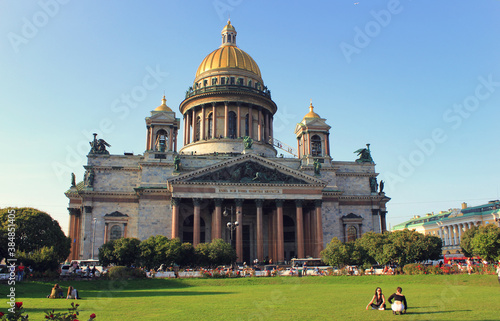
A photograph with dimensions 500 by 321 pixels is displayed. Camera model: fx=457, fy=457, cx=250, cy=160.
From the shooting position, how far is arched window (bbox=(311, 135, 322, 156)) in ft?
205

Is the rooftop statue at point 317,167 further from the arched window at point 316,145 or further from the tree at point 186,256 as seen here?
the tree at point 186,256

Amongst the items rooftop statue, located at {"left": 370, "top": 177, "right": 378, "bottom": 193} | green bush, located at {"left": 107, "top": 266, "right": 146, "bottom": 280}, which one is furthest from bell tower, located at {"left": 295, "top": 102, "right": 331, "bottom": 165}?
green bush, located at {"left": 107, "top": 266, "right": 146, "bottom": 280}

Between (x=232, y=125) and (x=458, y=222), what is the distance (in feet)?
173

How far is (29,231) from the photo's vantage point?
115 feet

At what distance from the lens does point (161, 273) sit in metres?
36.5

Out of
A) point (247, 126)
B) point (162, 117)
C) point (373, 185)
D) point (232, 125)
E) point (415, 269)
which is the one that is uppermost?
point (232, 125)

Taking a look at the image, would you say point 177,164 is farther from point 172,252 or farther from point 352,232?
point 352,232

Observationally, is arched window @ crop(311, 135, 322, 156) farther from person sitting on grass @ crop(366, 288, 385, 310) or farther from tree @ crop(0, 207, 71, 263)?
person sitting on grass @ crop(366, 288, 385, 310)

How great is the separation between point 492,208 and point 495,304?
75780 millimetres

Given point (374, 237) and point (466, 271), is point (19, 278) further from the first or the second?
point (466, 271)

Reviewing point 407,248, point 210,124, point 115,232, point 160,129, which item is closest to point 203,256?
point 407,248

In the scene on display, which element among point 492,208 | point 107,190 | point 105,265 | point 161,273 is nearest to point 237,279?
point 161,273

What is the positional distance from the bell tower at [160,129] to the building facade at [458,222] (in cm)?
4434

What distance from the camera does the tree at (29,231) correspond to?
34219 millimetres
